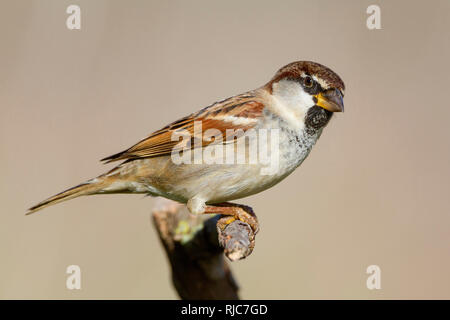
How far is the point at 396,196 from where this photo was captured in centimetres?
529

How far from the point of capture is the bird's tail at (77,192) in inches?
127

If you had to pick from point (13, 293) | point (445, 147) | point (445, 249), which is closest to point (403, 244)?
point (445, 249)

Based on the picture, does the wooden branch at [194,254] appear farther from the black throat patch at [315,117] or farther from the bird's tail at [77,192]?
the black throat patch at [315,117]

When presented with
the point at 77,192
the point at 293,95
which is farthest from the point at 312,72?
the point at 77,192

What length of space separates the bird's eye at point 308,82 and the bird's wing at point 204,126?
0.27 metres

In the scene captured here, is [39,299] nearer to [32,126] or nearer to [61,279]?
[61,279]

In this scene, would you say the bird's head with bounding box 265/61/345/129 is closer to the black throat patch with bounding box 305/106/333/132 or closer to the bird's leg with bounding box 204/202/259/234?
the black throat patch with bounding box 305/106/333/132

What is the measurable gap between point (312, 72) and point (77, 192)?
5.04ft

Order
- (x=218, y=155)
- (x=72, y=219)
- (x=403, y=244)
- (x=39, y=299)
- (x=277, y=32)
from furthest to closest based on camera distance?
(x=277, y=32) < (x=403, y=244) < (x=72, y=219) < (x=39, y=299) < (x=218, y=155)

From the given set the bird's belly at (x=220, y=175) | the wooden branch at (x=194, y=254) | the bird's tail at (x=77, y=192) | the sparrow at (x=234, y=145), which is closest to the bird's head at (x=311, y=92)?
the sparrow at (x=234, y=145)

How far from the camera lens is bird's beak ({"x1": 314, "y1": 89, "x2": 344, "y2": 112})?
2941mm

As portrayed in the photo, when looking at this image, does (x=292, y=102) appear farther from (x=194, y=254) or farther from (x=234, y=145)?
(x=194, y=254)

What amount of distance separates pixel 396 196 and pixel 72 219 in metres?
3.00
